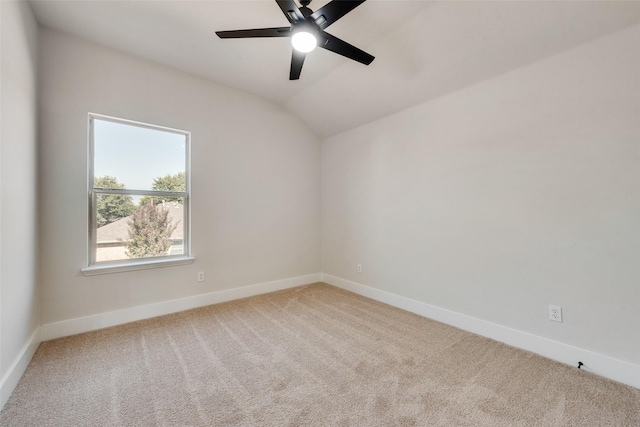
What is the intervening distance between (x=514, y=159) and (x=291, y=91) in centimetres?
269

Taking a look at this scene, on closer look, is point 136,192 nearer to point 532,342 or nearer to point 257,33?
point 257,33

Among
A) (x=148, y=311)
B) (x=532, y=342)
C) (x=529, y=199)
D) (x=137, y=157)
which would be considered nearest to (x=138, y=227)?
(x=137, y=157)

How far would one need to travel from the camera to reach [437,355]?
2162 millimetres

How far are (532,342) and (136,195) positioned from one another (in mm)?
4044

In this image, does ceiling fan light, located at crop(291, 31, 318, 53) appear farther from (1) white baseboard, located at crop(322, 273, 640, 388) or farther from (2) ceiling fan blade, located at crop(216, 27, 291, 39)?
(1) white baseboard, located at crop(322, 273, 640, 388)

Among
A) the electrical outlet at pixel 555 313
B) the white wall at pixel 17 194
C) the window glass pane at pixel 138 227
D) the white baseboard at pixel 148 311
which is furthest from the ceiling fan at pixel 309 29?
the white baseboard at pixel 148 311

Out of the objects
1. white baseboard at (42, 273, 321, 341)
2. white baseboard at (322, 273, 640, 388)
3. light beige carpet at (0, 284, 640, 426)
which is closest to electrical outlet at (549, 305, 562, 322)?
white baseboard at (322, 273, 640, 388)

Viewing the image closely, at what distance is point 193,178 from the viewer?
124 inches

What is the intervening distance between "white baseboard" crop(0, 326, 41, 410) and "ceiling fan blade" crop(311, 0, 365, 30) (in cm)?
297

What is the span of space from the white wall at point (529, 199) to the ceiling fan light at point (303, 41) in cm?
168

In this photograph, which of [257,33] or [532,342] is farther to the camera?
[532,342]

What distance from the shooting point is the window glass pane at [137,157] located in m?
2.68

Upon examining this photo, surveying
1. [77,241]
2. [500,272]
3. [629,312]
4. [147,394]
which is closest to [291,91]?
[77,241]

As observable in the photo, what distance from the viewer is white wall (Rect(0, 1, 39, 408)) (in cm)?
164
